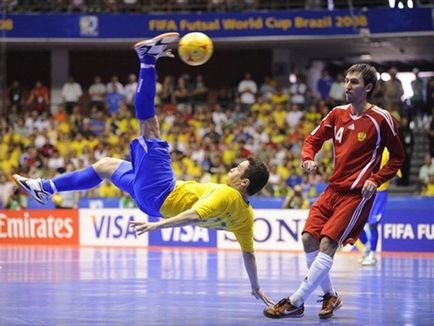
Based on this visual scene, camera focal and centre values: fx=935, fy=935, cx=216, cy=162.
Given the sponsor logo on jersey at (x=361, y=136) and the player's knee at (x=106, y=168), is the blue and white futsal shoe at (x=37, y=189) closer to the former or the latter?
the player's knee at (x=106, y=168)

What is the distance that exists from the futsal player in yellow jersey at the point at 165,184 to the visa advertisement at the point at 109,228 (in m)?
10.6

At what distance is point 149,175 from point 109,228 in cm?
1188

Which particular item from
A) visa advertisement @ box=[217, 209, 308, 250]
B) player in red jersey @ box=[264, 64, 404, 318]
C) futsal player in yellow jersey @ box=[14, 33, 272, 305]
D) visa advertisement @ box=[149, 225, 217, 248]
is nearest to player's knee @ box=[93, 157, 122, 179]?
futsal player in yellow jersey @ box=[14, 33, 272, 305]

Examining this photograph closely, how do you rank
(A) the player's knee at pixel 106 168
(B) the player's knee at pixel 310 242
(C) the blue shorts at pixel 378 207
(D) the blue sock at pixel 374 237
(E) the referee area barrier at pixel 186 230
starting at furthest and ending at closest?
(E) the referee area barrier at pixel 186 230 < (D) the blue sock at pixel 374 237 < (C) the blue shorts at pixel 378 207 < (A) the player's knee at pixel 106 168 < (B) the player's knee at pixel 310 242

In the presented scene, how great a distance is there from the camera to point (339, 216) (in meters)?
9.61

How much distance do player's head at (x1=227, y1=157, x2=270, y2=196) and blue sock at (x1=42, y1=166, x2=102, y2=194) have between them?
1757mm

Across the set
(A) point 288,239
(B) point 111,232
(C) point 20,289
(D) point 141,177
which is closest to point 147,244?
(B) point 111,232

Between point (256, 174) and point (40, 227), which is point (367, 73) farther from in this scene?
point (40, 227)

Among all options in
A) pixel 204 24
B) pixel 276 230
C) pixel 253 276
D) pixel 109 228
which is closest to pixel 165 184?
pixel 253 276

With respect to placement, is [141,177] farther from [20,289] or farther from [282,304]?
[20,289]

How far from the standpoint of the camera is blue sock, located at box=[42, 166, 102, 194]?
10.7 metres

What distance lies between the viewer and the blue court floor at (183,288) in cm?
995

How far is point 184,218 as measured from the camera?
29.9 feet

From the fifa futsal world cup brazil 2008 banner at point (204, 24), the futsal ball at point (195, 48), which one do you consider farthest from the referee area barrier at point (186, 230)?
the futsal ball at point (195, 48)
